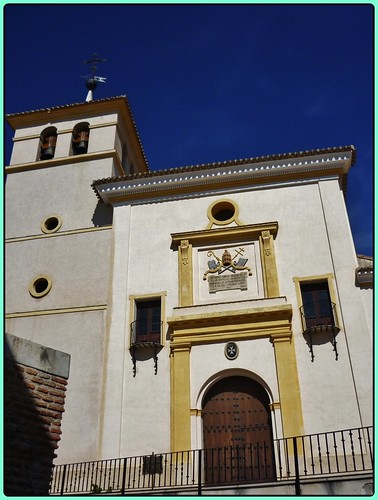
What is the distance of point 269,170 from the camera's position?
16.6 metres

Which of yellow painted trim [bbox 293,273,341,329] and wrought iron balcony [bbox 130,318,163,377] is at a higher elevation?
yellow painted trim [bbox 293,273,341,329]

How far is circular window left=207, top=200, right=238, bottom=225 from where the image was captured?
54.5 ft

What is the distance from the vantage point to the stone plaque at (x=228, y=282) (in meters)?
15.3

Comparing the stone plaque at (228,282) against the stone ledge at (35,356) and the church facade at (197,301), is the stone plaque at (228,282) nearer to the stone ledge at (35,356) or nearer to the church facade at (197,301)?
the church facade at (197,301)

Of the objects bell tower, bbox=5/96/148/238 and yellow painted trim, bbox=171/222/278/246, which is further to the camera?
bell tower, bbox=5/96/148/238

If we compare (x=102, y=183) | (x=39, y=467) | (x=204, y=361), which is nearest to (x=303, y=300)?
(x=204, y=361)

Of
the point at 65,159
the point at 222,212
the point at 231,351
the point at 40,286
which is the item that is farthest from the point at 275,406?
the point at 65,159

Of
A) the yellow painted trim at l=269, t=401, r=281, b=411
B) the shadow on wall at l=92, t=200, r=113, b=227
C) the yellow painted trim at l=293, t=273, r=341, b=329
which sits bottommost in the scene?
the yellow painted trim at l=269, t=401, r=281, b=411

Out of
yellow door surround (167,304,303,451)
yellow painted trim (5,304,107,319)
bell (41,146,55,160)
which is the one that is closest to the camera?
yellow door surround (167,304,303,451)

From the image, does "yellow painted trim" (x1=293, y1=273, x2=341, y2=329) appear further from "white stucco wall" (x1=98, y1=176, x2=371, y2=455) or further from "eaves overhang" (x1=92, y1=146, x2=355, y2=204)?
"eaves overhang" (x1=92, y1=146, x2=355, y2=204)

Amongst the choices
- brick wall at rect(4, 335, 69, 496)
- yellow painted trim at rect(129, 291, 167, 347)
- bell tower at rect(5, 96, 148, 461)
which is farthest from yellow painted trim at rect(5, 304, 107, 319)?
brick wall at rect(4, 335, 69, 496)

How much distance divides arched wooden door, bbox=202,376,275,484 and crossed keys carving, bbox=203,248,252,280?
3.12 m

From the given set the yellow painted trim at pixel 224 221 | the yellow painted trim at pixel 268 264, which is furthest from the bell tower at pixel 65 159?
the yellow painted trim at pixel 268 264

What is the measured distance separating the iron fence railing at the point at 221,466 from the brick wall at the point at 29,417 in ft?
17.9
